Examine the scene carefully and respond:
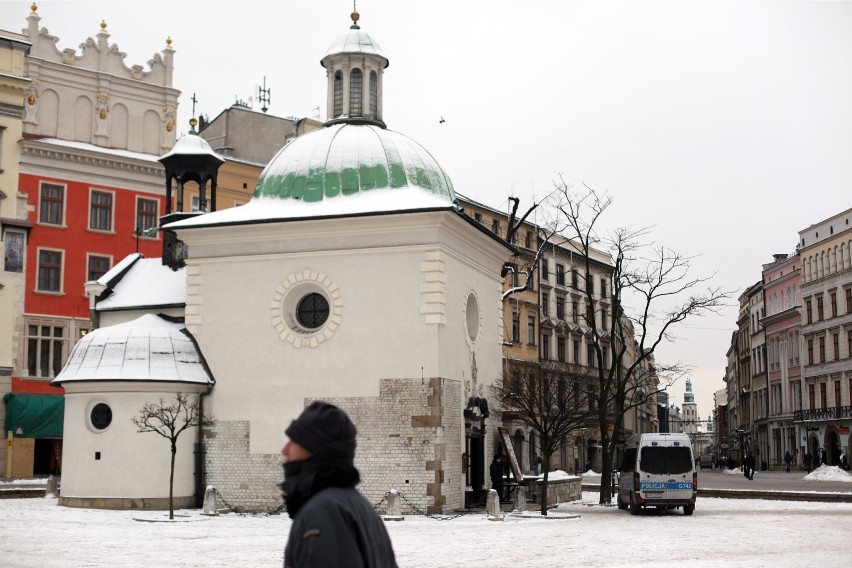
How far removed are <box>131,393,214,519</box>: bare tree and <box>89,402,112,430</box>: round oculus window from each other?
85 centimetres

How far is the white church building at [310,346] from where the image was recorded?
27.0 meters

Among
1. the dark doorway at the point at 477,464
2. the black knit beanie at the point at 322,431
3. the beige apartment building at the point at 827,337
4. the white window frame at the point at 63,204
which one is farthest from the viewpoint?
the beige apartment building at the point at 827,337

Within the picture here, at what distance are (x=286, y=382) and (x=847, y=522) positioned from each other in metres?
14.0

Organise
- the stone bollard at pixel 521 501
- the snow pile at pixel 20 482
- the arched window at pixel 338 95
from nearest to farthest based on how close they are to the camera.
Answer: the stone bollard at pixel 521 501 → the arched window at pixel 338 95 → the snow pile at pixel 20 482

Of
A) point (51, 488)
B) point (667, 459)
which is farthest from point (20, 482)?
point (667, 459)

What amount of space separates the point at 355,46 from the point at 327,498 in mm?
29100

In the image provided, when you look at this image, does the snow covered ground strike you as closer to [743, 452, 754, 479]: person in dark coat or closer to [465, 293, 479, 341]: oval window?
[465, 293, 479, 341]: oval window

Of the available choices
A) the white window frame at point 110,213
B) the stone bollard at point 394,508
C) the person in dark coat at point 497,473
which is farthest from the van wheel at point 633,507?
the white window frame at point 110,213

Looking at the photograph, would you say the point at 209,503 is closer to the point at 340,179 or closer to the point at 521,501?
the point at 521,501

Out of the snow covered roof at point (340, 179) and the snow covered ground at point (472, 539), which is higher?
the snow covered roof at point (340, 179)

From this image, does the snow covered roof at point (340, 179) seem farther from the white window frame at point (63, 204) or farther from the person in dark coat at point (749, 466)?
the person in dark coat at point (749, 466)

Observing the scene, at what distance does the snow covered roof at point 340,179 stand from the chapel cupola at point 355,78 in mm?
1476

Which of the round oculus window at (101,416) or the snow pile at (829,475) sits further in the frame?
the snow pile at (829,475)

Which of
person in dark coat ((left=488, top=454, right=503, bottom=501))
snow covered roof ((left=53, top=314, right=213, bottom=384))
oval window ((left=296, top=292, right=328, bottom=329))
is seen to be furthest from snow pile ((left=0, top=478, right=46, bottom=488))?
person in dark coat ((left=488, top=454, right=503, bottom=501))
